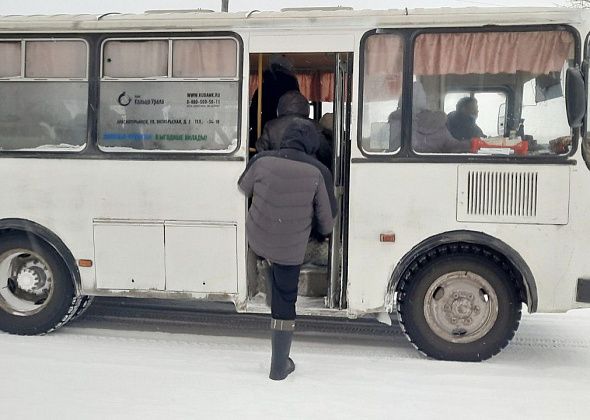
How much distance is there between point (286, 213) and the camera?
4887mm

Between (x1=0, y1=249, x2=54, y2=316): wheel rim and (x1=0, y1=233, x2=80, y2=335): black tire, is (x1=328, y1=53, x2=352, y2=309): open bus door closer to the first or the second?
(x1=0, y1=233, x2=80, y2=335): black tire

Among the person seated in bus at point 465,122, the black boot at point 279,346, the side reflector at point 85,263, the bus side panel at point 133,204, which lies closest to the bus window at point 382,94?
the person seated in bus at point 465,122

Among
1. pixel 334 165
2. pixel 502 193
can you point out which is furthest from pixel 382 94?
pixel 502 193

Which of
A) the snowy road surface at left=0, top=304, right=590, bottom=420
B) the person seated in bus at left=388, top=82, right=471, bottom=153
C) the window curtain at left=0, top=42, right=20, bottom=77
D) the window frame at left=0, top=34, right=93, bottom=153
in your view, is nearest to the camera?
the snowy road surface at left=0, top=304, right=590, bottom=420

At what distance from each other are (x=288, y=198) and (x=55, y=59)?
263cm

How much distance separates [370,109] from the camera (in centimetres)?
555

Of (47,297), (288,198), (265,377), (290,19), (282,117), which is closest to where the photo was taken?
(288,198)

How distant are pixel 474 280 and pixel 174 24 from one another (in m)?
3.26

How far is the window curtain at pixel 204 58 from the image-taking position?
5715 mm

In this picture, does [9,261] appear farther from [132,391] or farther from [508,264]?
[508,264]

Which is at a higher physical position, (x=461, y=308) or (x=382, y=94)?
(x=382, y=94)

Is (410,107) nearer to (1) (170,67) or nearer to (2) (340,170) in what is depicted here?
(2) (340,170)

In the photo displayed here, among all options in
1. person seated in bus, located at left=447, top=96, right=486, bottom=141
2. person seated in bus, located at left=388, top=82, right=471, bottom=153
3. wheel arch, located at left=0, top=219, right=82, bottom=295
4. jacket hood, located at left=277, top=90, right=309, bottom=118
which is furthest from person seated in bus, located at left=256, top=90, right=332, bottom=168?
wheel arch, located at left=0, top=219, right=82, bottom=295

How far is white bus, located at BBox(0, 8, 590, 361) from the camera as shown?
5.34 metres
